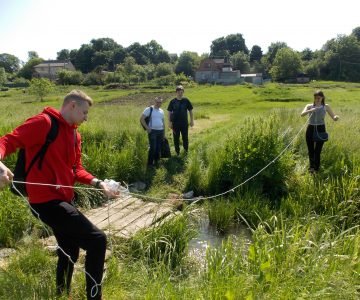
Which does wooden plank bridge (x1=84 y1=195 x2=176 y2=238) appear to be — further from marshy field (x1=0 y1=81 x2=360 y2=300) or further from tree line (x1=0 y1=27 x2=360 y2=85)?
tree line (x1=0 y1=27 x2=360 y2=85)

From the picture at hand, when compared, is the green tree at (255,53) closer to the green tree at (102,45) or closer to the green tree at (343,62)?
the green tree at (343,62)

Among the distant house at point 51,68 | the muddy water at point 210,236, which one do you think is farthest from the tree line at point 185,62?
the muddy water at point 210,236

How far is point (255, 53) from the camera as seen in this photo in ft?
360

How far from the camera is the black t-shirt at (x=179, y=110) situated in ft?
30.0

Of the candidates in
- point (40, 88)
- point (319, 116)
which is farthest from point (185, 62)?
point (319, 116)

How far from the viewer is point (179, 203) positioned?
6.72 meters

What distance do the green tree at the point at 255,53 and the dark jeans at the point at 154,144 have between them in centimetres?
10627

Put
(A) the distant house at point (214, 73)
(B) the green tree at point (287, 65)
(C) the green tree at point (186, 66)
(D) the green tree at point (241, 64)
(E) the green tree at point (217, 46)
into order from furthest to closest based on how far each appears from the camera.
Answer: (E) the green tree at point (217, 46)
(D) the green tree at point (241, 64)
(C) the green tree at point (186, 66)
(A) the distant house at point (214, 73)
(B) the green tree at point (287, 65)

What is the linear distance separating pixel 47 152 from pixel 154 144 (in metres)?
5.55

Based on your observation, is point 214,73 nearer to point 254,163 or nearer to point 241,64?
point 241,64

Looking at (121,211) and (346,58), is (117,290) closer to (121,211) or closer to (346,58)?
(121,211)

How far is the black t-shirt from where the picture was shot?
9.14 meters

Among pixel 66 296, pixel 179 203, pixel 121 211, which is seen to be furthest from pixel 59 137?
pixel 179 203

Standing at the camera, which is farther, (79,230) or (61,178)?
(61,178)
